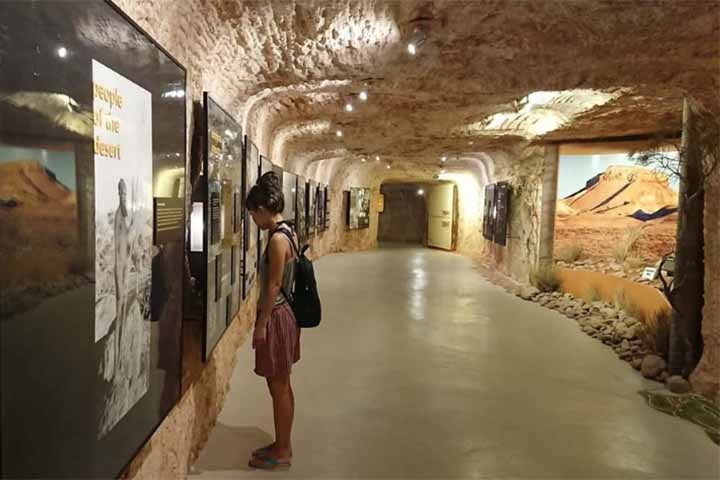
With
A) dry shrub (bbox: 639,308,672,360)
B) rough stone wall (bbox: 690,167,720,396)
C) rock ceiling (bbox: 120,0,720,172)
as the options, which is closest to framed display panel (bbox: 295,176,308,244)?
rock ceiling (bbox: 120,0,720,172)

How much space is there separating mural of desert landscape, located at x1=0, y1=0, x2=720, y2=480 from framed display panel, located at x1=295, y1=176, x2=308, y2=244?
0.26 m

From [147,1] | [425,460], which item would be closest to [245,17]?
[147,1]

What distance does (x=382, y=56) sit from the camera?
314cm

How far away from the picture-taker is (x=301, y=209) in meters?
7.55

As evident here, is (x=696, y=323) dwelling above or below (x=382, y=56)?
below

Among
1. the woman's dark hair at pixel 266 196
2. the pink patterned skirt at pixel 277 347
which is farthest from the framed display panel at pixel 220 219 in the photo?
the pink patterned skirt at pixel 277 347

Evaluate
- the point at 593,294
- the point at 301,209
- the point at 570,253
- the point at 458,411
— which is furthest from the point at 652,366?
the point at 301,209

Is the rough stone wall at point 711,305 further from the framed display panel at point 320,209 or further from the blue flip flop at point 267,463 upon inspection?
the framed display panel at point 320,209

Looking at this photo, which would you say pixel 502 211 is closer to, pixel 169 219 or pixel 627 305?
pixel 627 305

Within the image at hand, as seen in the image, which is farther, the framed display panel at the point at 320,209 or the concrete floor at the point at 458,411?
the framed display panel at the point at 320,209

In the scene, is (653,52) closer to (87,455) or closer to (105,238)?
(105,238)

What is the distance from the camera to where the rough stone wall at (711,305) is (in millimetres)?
3432

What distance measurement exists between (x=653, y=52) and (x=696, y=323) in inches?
91.4

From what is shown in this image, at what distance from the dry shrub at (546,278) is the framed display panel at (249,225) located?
5023mm
